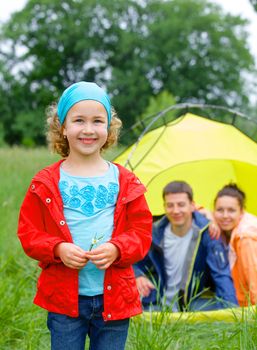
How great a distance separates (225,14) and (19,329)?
25929 millimetres

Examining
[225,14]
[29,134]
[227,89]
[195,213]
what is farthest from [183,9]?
[195,213]

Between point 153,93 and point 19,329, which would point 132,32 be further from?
point 19,329

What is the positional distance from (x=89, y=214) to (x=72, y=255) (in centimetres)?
16

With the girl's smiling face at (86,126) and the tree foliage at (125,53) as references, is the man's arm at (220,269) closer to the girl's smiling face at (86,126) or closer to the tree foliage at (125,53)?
the girl's smiling face at (86,126)

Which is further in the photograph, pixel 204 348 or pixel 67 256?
pixel 204 348

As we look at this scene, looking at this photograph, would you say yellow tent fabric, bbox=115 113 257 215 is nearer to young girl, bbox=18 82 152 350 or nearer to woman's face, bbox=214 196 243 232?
woman's face, bbox=214 196 243 232

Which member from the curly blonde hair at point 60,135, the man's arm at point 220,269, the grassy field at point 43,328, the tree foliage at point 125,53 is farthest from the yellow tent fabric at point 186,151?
the tree foliage at point 125,53

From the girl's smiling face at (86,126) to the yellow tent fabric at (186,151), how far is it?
1917 mm

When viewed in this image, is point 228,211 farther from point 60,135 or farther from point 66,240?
point 66,240

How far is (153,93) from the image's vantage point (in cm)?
2606

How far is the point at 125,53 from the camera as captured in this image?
25641 mm

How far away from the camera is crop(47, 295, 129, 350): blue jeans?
1.87 m

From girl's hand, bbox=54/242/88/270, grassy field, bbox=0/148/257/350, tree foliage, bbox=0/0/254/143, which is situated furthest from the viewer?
tree foliage, bbox=0/0/254/143

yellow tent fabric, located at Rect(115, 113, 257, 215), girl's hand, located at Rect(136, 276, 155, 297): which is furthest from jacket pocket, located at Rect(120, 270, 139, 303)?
yellow tent fabric, located at Rect(115, 113, 257, 215)
